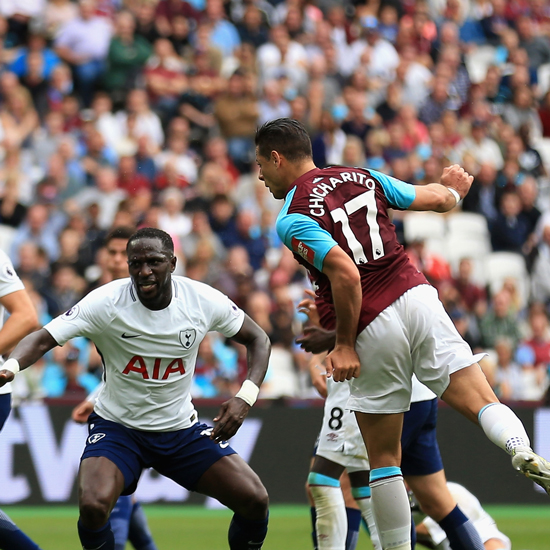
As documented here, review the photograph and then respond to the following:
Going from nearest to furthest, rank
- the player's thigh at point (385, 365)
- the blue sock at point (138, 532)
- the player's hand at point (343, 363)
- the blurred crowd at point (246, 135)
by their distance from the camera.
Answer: the player's hand at point (343, 363)
the player's thigh at point (385, 365)
the blue sock at point (138, 532)
the blurred crowd at point (246, 135)

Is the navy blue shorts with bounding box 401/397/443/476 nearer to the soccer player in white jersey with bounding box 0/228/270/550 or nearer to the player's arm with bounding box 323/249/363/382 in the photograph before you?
the soccer player in white jersey with bounding box 0/228/270/550

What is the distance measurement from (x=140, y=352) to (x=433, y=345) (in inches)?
65.7

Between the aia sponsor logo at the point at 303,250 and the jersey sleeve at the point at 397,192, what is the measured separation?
63 cm

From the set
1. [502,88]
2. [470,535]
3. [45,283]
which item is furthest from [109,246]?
[502,88]

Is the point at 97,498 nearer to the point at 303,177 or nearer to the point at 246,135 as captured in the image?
the point at 303,177

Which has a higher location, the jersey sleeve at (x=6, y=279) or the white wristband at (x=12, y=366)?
the jersey sleeve at (x=6, y=279)

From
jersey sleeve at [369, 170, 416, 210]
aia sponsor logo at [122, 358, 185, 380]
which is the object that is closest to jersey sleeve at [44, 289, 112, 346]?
aia sponsor logo at [122, 358, 185, 380]

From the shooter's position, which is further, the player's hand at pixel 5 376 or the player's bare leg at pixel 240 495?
the player's bare leg at pixel 240 495

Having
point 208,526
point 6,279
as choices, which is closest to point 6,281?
point 6,279

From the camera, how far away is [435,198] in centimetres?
561

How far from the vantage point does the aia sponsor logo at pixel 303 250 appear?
5.17 m

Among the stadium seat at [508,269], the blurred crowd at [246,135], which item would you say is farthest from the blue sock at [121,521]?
the stadium seat at [508,269]

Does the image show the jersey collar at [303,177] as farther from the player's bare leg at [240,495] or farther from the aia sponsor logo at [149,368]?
the player's bare leg at [240,495]

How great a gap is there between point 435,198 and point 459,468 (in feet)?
18.3
